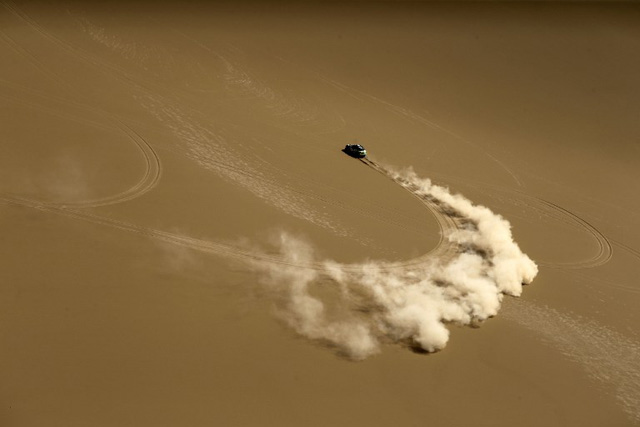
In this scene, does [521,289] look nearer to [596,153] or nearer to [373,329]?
[373,329]

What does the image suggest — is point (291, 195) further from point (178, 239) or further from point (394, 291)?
point (394, 291)

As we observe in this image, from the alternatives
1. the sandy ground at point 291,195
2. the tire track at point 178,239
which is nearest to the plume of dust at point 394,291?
the tire track at point 178,239

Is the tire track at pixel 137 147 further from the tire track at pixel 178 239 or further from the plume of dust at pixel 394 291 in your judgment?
the plume of dust at pixel 394 291

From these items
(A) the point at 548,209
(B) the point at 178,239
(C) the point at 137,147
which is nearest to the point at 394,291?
(B) the point at 178,239

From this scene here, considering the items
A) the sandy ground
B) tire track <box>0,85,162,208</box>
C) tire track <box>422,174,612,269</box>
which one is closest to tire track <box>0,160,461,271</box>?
the sandy ground

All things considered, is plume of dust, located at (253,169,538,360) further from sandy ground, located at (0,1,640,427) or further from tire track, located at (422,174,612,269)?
tire track, located at (422,174,612,269)

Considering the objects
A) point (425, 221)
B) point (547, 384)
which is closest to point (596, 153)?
point (425, 221)
